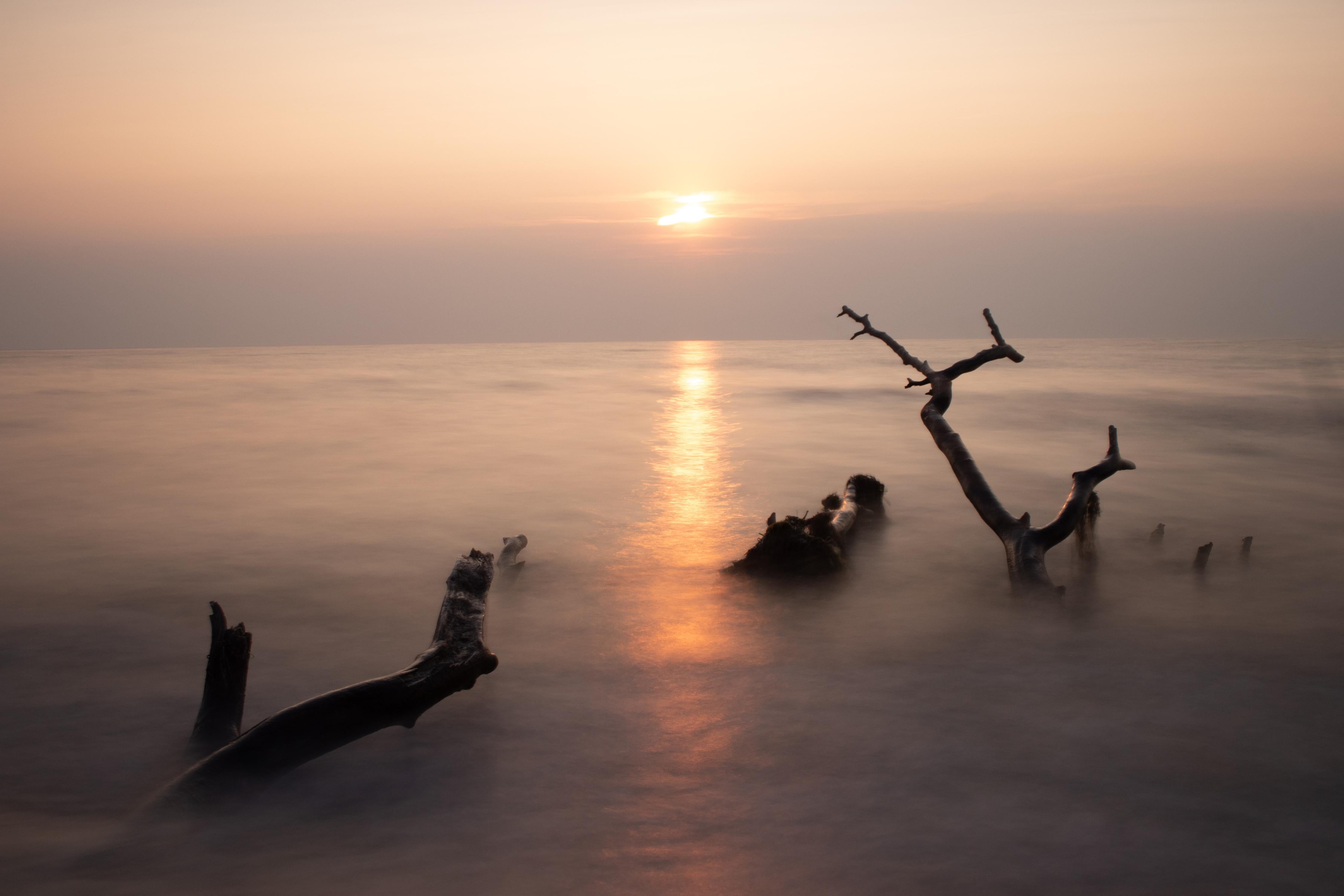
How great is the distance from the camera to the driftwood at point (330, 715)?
4.00 m

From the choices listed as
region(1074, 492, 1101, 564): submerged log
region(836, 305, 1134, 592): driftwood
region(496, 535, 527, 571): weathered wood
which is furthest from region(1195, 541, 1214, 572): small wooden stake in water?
region(496, 535, 527, 571): weathered wood

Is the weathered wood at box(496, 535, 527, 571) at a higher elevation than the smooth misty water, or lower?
higher

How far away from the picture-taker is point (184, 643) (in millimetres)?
6129

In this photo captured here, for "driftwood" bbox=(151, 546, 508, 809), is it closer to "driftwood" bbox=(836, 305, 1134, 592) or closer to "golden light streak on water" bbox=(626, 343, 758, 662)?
"golden light streak on water" bbox=(626, 343, 758, 662)

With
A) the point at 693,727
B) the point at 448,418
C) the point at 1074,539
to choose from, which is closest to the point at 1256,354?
the point at 448,418

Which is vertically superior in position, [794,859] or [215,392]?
[215,392]

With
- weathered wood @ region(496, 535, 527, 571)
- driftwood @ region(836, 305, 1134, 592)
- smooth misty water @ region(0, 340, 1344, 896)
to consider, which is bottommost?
smooth misty water @ region(0, 340, 1344, 896)

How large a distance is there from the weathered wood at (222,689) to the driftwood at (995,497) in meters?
5.34

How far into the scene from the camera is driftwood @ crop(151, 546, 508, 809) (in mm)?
3996

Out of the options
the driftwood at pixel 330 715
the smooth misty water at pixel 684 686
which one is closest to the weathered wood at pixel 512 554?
the smooth misty water at pixel 684 686

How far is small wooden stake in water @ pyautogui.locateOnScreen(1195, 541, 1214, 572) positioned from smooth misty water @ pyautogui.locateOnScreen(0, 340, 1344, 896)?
27cm

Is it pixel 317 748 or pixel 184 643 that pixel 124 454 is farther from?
pixel 317 748

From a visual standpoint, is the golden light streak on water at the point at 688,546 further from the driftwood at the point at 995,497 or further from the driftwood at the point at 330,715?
the driftwood at the point at 995,497

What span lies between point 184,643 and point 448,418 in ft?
56.4
